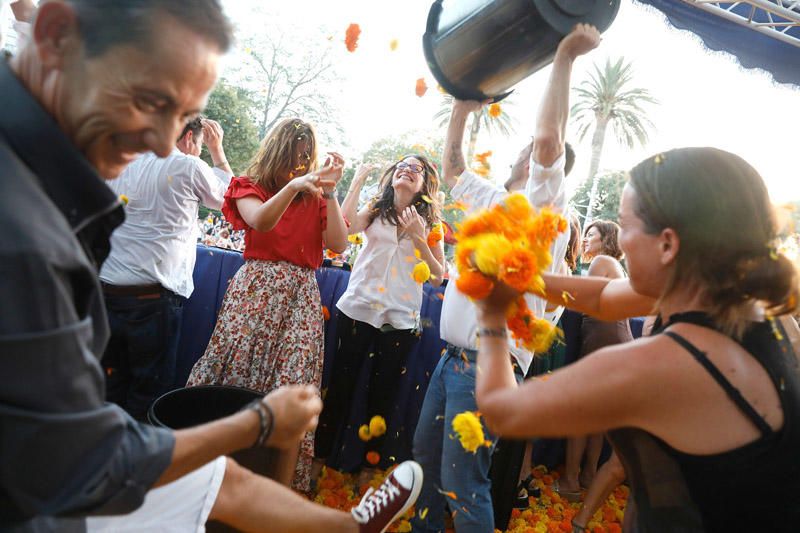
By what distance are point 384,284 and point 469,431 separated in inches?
50.5

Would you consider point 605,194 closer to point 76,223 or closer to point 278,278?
point 278,278

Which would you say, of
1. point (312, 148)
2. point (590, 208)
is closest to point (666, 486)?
point (312, 148)

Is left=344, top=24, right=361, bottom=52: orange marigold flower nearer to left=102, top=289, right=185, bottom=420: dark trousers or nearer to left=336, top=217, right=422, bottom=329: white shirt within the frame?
left=336, top=217, right=422, bottom=329: white shirt

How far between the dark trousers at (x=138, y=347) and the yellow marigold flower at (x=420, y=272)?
1.49 metres

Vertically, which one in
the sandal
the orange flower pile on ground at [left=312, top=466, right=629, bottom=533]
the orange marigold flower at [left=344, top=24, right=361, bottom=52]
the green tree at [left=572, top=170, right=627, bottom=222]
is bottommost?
the orange flower pile on ground at [left=312, top=466, right=629, bottom=533]

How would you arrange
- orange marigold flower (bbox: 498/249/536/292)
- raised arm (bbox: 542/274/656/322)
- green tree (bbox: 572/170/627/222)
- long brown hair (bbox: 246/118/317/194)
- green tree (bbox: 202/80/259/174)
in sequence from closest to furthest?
orange marigold flower (bbox: 498/249/536/292)
raised arm (bbox: 542/274/656/322)
long brown hair (bbox: 246/118/317/194)
green tree (bbox: 202/80/259/174)
green tree (bbox: 572/170/627/222)

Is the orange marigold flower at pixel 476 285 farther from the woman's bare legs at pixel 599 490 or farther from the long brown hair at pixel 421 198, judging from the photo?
the woman's bare legs at pixel 599 490

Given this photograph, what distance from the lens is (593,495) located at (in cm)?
311

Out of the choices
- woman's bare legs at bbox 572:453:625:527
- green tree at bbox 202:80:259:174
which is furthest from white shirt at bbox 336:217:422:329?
green tree at bbox 202:80:259:174

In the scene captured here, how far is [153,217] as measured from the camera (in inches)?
110

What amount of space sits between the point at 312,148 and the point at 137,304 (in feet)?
4.43

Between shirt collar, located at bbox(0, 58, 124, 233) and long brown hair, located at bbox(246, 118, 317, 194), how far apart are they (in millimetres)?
1845

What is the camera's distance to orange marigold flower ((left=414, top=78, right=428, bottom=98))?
107 inches

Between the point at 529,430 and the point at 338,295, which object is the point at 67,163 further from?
the point at 338,295
